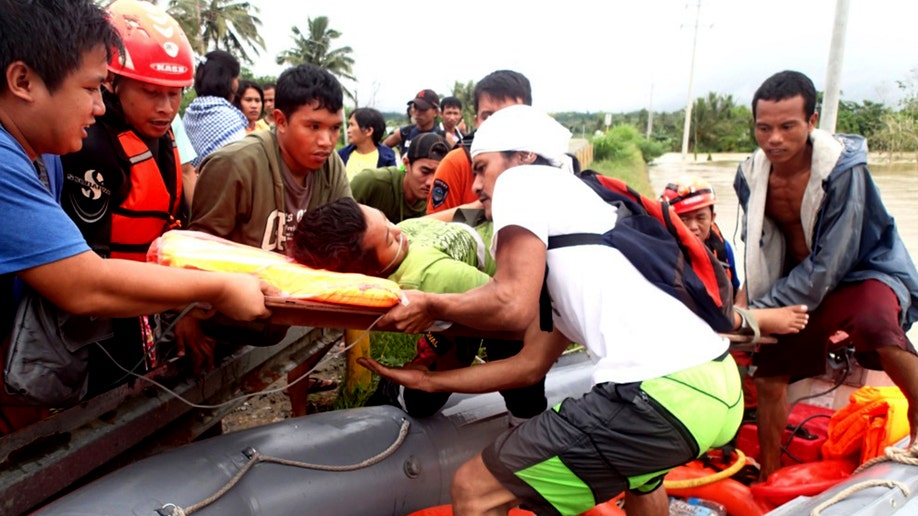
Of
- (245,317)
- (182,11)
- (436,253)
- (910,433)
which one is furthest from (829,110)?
(182,11)

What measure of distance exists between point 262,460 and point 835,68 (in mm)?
7989

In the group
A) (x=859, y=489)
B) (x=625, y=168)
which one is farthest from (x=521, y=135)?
(x=625, y=168)

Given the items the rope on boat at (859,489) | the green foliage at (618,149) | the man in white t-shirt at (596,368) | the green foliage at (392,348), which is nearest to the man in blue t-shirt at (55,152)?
the man in white t-shirt at (596,368)

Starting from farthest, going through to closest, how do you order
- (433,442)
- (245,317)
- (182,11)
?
1. (182,11)
2. (433,442)
3. (245,317)

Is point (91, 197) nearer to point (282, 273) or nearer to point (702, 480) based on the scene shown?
point (282, 273)

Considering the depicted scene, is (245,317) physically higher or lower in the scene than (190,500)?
higher

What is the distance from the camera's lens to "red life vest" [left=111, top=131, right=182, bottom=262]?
2.49 meters

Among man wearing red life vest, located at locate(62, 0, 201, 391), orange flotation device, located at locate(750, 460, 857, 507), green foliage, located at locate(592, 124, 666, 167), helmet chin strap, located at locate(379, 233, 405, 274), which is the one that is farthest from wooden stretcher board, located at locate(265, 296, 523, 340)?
green foliage, located at locate(592, 124, 666, 167)

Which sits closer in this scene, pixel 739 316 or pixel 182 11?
pixel 739 316

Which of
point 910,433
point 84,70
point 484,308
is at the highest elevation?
point 84,70

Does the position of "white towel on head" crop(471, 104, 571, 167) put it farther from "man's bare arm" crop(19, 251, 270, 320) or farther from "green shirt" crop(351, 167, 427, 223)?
"green shirt" crop(351, 167, 427, 223)

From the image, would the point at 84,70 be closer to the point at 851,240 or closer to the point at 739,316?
the point at 739,316

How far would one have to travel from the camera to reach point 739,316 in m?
2.71

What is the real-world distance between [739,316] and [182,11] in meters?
39.3
